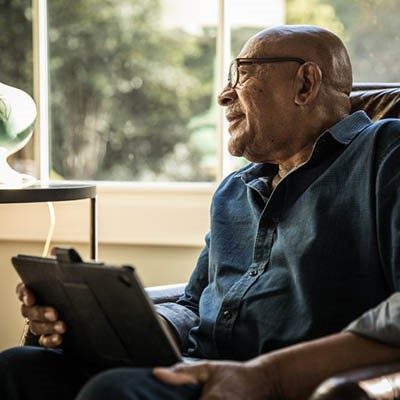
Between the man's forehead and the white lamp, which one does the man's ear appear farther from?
the white lamp

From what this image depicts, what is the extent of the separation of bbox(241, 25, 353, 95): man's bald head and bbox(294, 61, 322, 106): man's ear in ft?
0.04

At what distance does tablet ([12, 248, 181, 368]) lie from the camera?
1.27 m

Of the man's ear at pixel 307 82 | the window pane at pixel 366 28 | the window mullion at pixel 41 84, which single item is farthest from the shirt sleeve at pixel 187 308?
the window mullion at pixel 41 84

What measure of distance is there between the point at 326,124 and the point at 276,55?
6.5 inches

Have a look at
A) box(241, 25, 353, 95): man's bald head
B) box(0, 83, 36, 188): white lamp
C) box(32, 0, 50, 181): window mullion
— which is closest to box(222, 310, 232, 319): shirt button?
box(241, 25, 353, 95): man's bald head

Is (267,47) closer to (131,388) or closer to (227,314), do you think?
(227,314)

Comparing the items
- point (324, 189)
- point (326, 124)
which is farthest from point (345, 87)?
point (324, 189)

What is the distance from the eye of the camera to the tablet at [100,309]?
1268 mm

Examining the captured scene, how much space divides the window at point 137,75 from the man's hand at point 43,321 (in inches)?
45.1

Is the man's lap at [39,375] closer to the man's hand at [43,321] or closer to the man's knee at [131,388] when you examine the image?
the man's hand at [43,321]

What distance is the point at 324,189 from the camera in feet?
5.02

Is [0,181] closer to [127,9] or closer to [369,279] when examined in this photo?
[127,9]

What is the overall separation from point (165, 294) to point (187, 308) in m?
0.08

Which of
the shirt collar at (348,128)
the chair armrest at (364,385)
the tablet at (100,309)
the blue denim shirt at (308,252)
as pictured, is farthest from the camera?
the shirt collar at (348,128)
